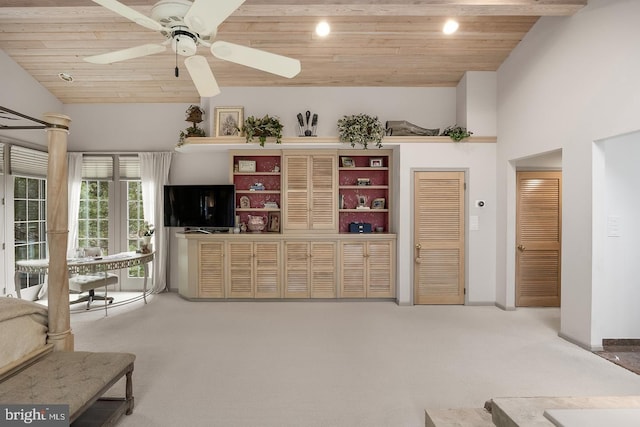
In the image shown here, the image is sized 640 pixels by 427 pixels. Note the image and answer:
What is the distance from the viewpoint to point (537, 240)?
506cm

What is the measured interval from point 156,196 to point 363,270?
11.8 ft

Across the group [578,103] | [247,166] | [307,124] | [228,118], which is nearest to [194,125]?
[228,118]

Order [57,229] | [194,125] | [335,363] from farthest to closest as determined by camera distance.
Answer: [194,125], [335,363], [57,229]

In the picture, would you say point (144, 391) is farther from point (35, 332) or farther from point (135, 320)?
point (135, 320)

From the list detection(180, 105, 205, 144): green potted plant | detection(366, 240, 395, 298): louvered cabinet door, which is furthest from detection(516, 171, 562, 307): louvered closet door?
detection(180, 105, 205, 144): green potted plant

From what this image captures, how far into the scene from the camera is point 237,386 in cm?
279

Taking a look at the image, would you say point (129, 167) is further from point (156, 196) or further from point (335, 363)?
point (335, 363)

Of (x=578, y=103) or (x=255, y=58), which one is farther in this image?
(x=578, y=103)

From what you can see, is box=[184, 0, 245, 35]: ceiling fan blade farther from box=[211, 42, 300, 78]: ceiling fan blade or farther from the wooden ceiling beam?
the wooden ceiling beam

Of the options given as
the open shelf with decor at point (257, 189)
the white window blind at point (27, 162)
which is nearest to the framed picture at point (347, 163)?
the open shelf with decor at point (257, 189)

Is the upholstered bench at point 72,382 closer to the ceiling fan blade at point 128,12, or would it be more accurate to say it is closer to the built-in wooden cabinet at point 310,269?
the ceiling fan blade at point 128,12

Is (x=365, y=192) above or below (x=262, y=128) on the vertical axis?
below

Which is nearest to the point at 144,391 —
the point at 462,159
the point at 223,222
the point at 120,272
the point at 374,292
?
the point at 223,222

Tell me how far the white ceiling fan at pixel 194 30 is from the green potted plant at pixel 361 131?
2.54 metres
